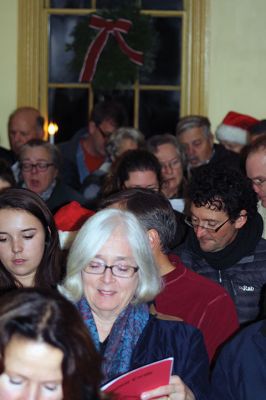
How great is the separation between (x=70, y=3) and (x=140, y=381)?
6337 mm

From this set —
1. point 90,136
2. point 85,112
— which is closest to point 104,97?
point 85,112

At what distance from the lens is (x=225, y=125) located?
7.51 m

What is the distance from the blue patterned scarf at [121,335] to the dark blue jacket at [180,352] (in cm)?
3

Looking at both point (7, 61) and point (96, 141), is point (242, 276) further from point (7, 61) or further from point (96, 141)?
point (7, 61)

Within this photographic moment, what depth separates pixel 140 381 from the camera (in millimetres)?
2850

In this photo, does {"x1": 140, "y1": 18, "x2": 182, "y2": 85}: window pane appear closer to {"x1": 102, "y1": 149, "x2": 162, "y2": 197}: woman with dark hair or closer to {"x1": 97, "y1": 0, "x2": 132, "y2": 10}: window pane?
{"x1": 97, "y1": 0, "x2": 132, "y2": 10}: window pane

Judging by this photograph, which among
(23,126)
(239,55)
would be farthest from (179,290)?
(239,55)

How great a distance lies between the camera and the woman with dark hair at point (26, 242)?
12.9ft

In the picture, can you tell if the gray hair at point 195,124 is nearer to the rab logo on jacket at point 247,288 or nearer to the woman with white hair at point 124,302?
the rab logo on jacket at point 247,288

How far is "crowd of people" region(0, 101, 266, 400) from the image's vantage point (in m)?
2.39

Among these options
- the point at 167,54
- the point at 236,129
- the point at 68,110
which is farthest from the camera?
the point at 68,110

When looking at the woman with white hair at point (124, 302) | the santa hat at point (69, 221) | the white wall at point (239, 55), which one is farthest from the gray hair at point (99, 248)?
the white wall at point (239, 55)

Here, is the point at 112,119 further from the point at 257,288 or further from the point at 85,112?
the point at 257,288

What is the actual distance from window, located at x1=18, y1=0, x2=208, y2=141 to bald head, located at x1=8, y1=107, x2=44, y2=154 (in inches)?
30.1
